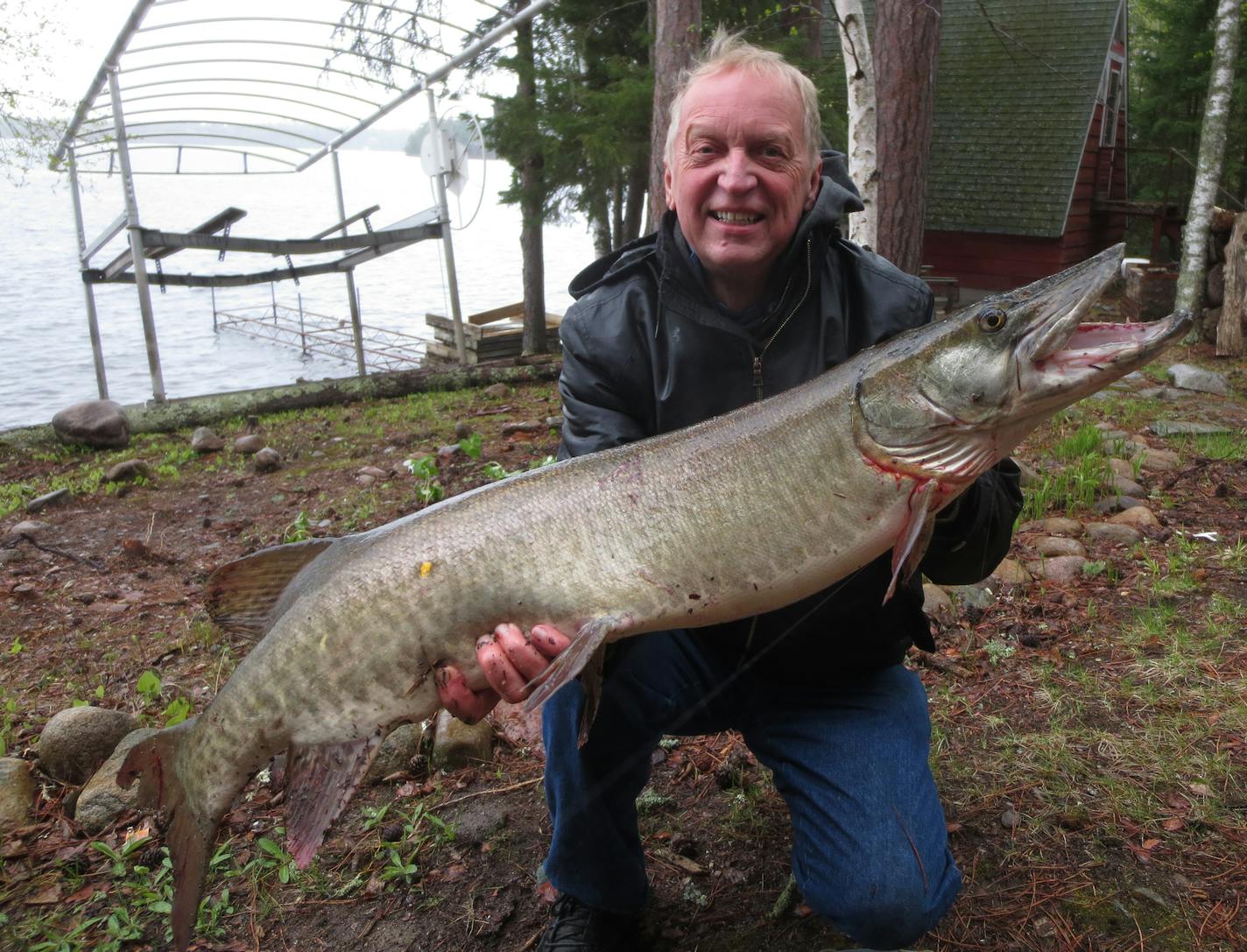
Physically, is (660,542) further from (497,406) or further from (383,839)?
(497,406)

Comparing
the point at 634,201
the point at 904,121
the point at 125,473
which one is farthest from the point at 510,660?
the point at 634,201

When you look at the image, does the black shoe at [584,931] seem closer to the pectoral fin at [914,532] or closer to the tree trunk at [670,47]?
the pectoral fin at [914,532]

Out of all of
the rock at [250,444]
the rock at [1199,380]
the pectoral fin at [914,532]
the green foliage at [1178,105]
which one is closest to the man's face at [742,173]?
the pectoral fin at [914,532]

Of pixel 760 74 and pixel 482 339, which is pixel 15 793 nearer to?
pixel 760 74

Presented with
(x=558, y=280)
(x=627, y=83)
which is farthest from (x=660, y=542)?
(x=558, y=280)

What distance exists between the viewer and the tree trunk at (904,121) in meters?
6.96

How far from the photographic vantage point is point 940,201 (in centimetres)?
1675

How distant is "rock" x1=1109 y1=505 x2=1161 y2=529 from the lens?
4946 mm

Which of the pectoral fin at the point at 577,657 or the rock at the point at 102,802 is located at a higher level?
the pectoral fin at the point at 577,657

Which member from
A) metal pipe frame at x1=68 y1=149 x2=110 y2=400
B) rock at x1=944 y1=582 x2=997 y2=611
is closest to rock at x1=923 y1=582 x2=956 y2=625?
rock at x1=944 y1=582 x2=997 y2=611

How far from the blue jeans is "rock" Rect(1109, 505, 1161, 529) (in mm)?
3053

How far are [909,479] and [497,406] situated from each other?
25.7ft

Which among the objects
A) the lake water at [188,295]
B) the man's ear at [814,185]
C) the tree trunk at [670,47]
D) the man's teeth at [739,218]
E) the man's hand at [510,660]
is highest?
the tree trunk at [670,47]

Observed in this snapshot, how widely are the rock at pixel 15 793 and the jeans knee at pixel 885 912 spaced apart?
2688 mm
